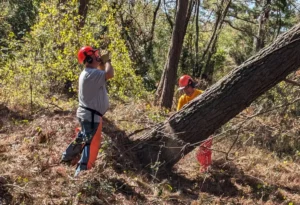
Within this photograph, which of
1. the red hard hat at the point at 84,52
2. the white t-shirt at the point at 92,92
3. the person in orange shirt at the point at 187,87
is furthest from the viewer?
the person in orange shirt at the point at 187,87

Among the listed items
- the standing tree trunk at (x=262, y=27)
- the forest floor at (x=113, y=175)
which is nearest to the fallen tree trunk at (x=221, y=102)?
the forest floor at (x=113, y=175)

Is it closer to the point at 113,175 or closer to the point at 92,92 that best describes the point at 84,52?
the point at 92,92

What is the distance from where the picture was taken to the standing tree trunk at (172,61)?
10.9m

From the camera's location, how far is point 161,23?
18125 millimetres

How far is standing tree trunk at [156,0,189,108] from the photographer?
35.8ft

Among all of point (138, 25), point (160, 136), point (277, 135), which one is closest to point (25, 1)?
point (138, 25)

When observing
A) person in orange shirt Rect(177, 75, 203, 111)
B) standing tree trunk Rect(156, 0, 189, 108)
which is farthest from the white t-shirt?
standing tree trunk Rect(156, 0, 189, 108)

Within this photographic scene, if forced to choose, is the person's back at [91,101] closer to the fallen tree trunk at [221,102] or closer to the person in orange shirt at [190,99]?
the fallen tree trunk at [221,102]

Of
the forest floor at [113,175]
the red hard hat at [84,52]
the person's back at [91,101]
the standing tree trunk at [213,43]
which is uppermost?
the standing tree trunk at [213,43]

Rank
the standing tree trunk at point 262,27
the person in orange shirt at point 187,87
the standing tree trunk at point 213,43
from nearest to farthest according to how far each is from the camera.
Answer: the person in orange shirt at point 187,87 < the standing tree trunk at point 213,43 < the standing tree trunk at point 262,27

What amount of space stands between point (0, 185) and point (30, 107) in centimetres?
366

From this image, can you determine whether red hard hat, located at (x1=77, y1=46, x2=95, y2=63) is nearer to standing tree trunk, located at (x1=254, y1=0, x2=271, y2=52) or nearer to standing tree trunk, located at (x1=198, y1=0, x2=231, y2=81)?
standing tree trunk, located at (x1=198, y1=0, x2=231, y2=81)

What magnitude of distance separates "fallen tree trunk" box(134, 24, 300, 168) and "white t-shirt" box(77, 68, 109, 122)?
0.98m

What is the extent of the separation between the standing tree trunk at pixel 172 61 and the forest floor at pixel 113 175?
3441mm
